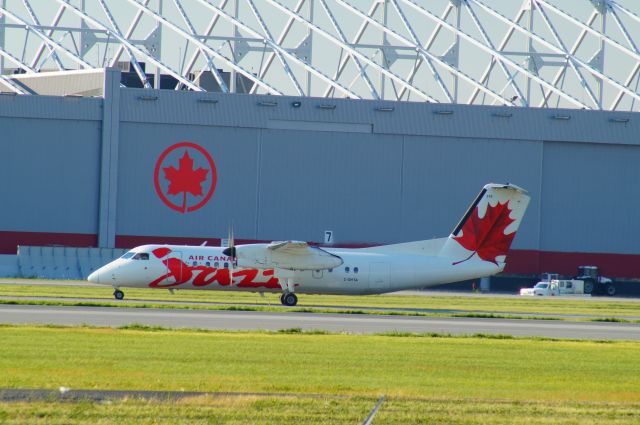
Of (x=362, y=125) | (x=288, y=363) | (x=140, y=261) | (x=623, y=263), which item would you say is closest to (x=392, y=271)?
(x=140, y=261)

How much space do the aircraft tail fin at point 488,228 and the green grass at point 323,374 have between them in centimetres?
1556

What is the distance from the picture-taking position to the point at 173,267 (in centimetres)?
4491

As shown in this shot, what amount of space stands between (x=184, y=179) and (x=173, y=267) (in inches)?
1127

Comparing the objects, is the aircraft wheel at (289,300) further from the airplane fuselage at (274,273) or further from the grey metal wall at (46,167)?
the grey metal wall at (46,167)

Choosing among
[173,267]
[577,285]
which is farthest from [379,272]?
[577,285]

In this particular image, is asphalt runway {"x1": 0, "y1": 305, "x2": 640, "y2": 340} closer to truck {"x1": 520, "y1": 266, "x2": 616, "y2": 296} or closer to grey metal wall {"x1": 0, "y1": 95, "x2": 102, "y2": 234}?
truck {"x1": 520, "y1": 266, "x2": 616, "y2": 296}

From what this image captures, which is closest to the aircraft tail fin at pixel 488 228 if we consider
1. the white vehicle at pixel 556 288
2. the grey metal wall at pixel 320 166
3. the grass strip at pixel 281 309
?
the grass strip at pixel 281 309

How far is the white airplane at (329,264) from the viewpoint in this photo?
45.1 metres

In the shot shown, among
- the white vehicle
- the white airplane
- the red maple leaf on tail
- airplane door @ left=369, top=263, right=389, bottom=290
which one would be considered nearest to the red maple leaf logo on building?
the white airplane

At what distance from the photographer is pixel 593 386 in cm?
2230

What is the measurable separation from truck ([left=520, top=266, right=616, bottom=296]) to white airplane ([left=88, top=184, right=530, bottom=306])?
23.4m

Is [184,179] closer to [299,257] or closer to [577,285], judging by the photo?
[577,285]

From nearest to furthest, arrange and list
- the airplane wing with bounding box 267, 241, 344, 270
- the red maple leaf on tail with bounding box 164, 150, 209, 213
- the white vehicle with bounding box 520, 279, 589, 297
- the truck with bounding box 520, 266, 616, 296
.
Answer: the airplane wing with bounding box 267, 241, 344, 270 → the white vehicle with bounding box 520, 279, 589, 297 → the truck with bounding box 520, 266, 616, 296 → the red maple leaf on tail with bounding box 164, 150, 209, 213

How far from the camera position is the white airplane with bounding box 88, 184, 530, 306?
4509cm
